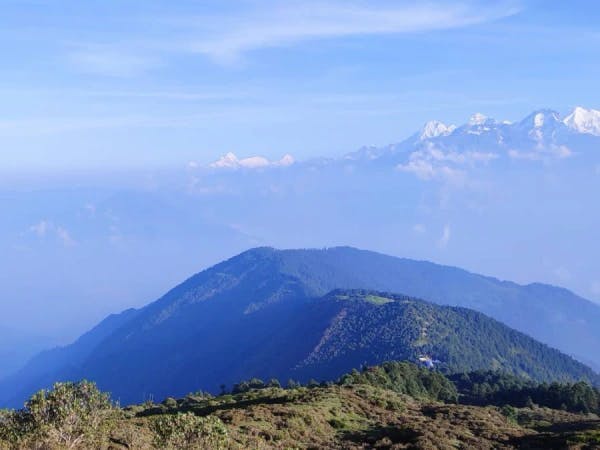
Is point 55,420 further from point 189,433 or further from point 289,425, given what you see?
point 289,425

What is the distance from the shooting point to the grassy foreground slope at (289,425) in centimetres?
2564

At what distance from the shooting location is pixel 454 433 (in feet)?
147

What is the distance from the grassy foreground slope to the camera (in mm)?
25641

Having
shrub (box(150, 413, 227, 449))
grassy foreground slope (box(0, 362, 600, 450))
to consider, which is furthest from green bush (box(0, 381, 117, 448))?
shrub (box(150, 413, 227, 449))

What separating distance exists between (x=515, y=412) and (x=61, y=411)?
61.0 metres

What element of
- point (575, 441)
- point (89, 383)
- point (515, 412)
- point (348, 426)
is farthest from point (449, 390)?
point (89, 383)

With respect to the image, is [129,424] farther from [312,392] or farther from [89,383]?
[312,392]

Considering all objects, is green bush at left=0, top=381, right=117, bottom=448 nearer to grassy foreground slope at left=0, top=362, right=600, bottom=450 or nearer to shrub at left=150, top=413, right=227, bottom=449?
grassy foreground slope at left=0, top=362, right=600, bottom=450

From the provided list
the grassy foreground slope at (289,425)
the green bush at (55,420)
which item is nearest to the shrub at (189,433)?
the grassy foreground slope at (289,425)

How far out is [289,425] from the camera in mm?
46656

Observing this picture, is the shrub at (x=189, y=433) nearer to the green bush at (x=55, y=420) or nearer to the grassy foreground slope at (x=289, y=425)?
the grassy foreground slope at (x=289, y=425)

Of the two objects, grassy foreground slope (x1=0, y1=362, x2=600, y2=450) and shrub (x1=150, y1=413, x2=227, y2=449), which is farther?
grassy foreground slope (x1=0, y1=362, x2=600, y2=450)

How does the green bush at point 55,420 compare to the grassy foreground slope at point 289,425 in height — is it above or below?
above

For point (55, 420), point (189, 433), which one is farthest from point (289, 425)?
point (55, 420)
